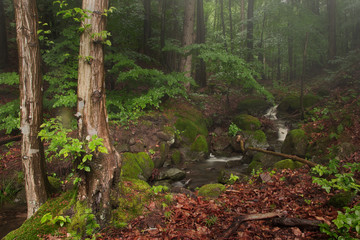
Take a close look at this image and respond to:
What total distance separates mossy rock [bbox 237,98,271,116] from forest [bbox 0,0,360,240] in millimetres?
106

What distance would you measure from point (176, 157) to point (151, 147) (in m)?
1.45

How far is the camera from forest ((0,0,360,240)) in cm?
338

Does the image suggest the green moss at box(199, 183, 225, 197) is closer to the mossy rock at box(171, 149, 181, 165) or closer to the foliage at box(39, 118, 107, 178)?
the foliage at box(39, 118, 107, 178)

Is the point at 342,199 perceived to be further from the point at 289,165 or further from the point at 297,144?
the point at 297,144

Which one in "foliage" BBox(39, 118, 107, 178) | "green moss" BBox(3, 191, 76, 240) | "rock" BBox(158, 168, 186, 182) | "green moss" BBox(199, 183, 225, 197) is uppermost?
"foliage" BBox(39, 118, 107, 178)

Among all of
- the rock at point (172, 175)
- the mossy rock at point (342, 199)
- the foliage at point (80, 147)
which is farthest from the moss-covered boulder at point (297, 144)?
the foliage at point (80, 147)

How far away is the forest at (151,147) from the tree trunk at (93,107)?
0.02 meters

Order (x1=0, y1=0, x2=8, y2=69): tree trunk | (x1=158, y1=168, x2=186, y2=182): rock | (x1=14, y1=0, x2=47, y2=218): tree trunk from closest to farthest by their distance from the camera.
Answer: (x1=14, y1=0, x2=47, y2=218): tree trunk < (x1=158, y1=168, x2=186, y2=182): rock < (x1=0, y1=0, x2=8, y2=69): tree trunk

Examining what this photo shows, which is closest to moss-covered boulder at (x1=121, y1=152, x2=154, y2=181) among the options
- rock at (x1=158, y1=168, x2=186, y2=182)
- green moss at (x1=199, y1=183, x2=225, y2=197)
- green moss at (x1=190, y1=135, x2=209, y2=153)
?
rock at (x1=158, y1=168, x2=186, y2=182)

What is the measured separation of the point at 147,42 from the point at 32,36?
9809 millimetres

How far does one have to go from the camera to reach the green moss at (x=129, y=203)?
3.64 metres

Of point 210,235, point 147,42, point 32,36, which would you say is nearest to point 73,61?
point 32,36

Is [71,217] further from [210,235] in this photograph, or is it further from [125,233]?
[210,235]

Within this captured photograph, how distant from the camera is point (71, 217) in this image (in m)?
3.54
